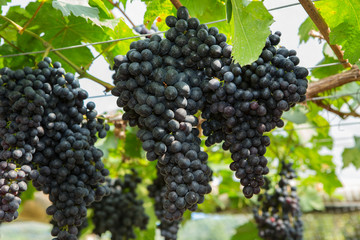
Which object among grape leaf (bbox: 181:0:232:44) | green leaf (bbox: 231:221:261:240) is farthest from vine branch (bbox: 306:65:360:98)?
green leaf (bbox: 231:221:261:240)

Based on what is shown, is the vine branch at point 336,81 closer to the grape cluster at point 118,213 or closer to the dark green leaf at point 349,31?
the dark green leaf at point 349,31

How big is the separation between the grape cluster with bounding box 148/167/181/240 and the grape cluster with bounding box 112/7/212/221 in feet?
4.25

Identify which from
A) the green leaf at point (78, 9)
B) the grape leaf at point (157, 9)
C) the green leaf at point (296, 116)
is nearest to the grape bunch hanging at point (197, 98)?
the green leaf at point (78, 9)

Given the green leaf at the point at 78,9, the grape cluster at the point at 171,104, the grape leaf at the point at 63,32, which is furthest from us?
the grape leaf at the point at 63,32

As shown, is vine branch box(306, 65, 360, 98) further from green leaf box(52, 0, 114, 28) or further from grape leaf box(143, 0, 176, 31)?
green leaf box(52, 0, 114, 28)

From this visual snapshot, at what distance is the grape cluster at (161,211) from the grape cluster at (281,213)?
1.78 feet

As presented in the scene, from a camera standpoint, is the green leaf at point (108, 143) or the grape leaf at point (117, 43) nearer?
the grape leaf at point (117, 43)

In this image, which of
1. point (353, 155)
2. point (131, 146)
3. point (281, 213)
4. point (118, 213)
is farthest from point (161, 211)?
point (353, 155)

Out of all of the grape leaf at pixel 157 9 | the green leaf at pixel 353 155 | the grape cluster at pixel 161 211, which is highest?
the grape leaf at pixel 157 9

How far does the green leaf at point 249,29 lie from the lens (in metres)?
1.07

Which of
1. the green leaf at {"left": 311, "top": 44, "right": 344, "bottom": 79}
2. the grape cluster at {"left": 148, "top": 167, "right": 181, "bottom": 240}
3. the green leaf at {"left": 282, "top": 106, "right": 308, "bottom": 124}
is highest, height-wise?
the green leaf at {"left": 311, "top": 44, "right": 344, "bottom": 79}

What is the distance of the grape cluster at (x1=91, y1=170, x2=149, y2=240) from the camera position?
7.64 feet

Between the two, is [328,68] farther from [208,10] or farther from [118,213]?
[118,213]

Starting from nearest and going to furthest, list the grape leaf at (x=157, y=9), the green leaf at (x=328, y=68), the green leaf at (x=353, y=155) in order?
the grape leaf at (x=157, y=9) → the green leaf at (x=328, y=68) → the green leaf at (x=353, y=155)
